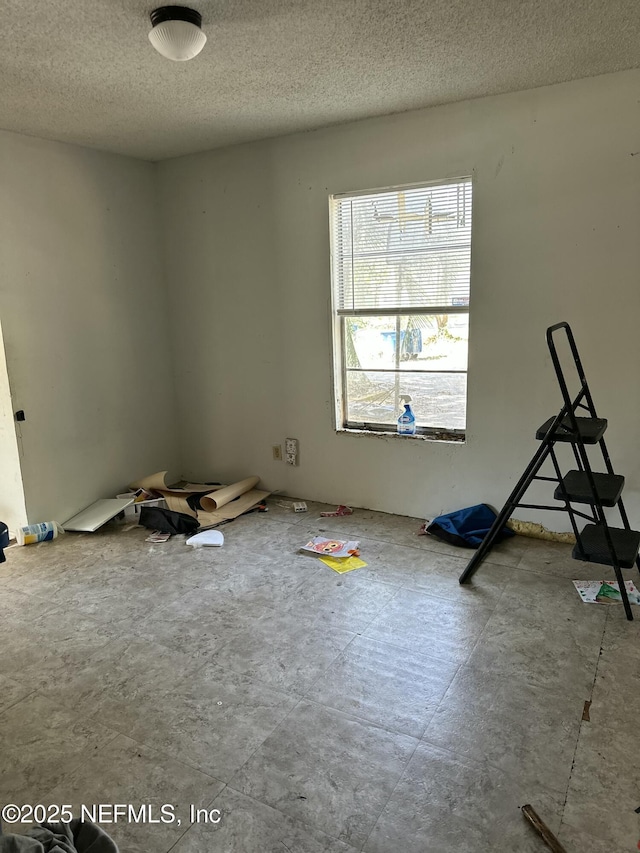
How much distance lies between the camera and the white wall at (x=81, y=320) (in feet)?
10.5

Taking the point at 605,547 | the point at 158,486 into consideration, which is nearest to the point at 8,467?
the point at 158,486

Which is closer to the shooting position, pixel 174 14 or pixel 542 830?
pixel 542 830

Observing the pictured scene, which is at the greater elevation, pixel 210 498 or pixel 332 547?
pixel 210 498

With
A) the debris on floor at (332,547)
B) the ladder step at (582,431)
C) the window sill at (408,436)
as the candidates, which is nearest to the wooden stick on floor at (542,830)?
the ladder step at (582,431)

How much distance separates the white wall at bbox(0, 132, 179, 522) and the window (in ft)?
4.63

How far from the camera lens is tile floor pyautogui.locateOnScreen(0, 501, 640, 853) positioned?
5.03ft

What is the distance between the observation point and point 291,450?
3.87m

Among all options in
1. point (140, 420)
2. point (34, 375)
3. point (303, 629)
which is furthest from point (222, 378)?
point (303, 629)

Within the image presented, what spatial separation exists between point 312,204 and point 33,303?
1.75 metres

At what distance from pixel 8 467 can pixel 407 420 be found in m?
2.39

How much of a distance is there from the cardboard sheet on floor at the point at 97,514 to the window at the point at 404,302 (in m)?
1.57

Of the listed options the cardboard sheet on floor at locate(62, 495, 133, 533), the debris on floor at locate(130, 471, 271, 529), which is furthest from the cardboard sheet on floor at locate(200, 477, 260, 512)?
the cardboard sheet on floor at locate(62, 495, 133, 533)

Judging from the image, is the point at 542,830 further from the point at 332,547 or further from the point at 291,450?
the point at 291,450

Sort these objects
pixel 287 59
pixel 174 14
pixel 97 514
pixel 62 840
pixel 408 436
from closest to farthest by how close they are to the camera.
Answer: pixel 62 840, pixel 174 14, pixel 287 59, pixel 408 436, pixel 97 514
